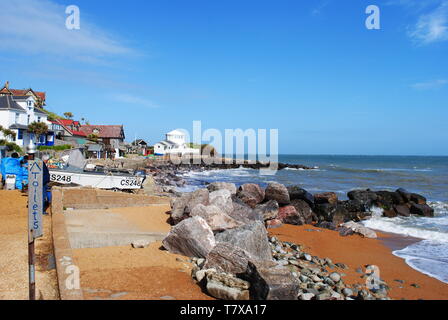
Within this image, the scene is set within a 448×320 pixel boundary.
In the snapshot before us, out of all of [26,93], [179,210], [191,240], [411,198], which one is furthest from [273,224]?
[26,93]

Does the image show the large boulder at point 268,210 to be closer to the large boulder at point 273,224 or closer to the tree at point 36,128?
the large boulder at point 273,224

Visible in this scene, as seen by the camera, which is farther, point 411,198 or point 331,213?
point 411,198

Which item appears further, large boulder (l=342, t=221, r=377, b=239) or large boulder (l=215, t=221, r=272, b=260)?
large boulder (l=342, t=221, r=377, b=239)

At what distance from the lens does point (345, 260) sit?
9.55 metres

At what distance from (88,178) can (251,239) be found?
13.9 m

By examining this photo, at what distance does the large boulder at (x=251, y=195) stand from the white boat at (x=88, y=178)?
23.4 ft

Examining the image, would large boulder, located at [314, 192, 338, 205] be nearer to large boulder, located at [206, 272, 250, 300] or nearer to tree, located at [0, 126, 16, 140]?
large boulder, located at [206, 272, 250, 300]

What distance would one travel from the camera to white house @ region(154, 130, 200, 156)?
259ft

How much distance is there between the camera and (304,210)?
614 inches

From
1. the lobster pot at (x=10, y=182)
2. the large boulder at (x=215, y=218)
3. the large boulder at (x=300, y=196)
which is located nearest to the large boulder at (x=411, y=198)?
the large boulder at (x=300, y=196)

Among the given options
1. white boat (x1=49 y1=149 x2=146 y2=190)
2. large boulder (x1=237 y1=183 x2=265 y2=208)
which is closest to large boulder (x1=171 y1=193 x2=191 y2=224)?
large boulder (x1=237 y1=183 x2=265 y2=208)

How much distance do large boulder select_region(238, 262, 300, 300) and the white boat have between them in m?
15.0

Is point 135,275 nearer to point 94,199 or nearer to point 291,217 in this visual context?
point 94,199
